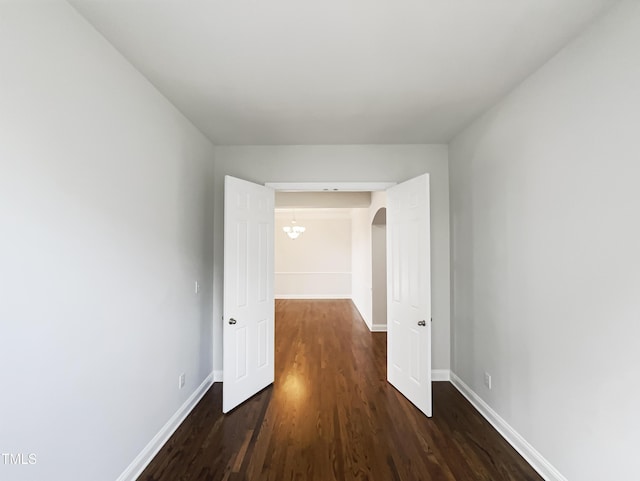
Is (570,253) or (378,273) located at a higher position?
(570,253)

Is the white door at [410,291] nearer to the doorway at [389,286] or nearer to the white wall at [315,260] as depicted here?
the doorway at [389,286]

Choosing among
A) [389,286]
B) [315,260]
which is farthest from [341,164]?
[315,260]

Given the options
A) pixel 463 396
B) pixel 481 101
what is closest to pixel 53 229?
pixel 481 101

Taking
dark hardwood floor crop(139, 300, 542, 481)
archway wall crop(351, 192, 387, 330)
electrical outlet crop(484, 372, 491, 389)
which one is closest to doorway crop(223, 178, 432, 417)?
dark hardwood floor crop(139, 300, 542, 481)

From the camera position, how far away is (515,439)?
2.10 meters

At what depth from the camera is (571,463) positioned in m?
1.65

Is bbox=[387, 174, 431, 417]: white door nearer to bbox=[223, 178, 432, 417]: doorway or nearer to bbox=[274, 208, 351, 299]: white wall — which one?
bbox=[223, 178, 432, 417]: doorway

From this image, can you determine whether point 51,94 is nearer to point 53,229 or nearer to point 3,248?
point 53,229

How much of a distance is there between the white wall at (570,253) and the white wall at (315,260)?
6117 mm

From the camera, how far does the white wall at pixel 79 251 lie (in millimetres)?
1138

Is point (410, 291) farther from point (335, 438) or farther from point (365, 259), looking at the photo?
point (365, 259)

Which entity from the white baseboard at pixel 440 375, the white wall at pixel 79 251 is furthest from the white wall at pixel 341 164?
the white baseboard at pixel 440 375

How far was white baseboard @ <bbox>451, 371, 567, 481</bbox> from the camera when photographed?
1799 millimetres

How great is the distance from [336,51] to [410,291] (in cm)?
220
